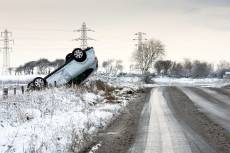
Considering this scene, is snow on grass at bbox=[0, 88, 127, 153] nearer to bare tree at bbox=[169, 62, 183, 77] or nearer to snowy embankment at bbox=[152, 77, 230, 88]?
snowy embankment at bbox=[152, 77, 230, 88]

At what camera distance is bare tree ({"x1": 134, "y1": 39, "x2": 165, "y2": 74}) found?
121731mm

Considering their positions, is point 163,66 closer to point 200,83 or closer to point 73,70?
point 200,83

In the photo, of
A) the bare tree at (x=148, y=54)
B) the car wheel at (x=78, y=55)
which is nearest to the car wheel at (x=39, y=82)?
the car wheel at (x=78, y=55)

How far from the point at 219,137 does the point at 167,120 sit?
5.46m

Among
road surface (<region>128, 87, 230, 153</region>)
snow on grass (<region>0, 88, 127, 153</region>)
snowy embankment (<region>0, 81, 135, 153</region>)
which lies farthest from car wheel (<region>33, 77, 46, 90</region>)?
road surface (<region>128, 87, 230, 153</region>)

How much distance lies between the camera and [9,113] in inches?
683

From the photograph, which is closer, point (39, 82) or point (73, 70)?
point (39, 82)

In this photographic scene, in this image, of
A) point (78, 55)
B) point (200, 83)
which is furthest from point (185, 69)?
point (78, 55)

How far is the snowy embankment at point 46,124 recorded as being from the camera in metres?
12.4

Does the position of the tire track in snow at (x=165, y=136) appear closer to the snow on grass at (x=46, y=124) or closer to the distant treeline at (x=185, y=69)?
the snow on grass at (x=46, y=124)

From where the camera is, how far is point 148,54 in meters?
126

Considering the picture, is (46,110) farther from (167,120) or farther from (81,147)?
(81,147)

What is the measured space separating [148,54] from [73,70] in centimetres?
8994

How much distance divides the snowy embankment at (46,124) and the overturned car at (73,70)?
424 inches
